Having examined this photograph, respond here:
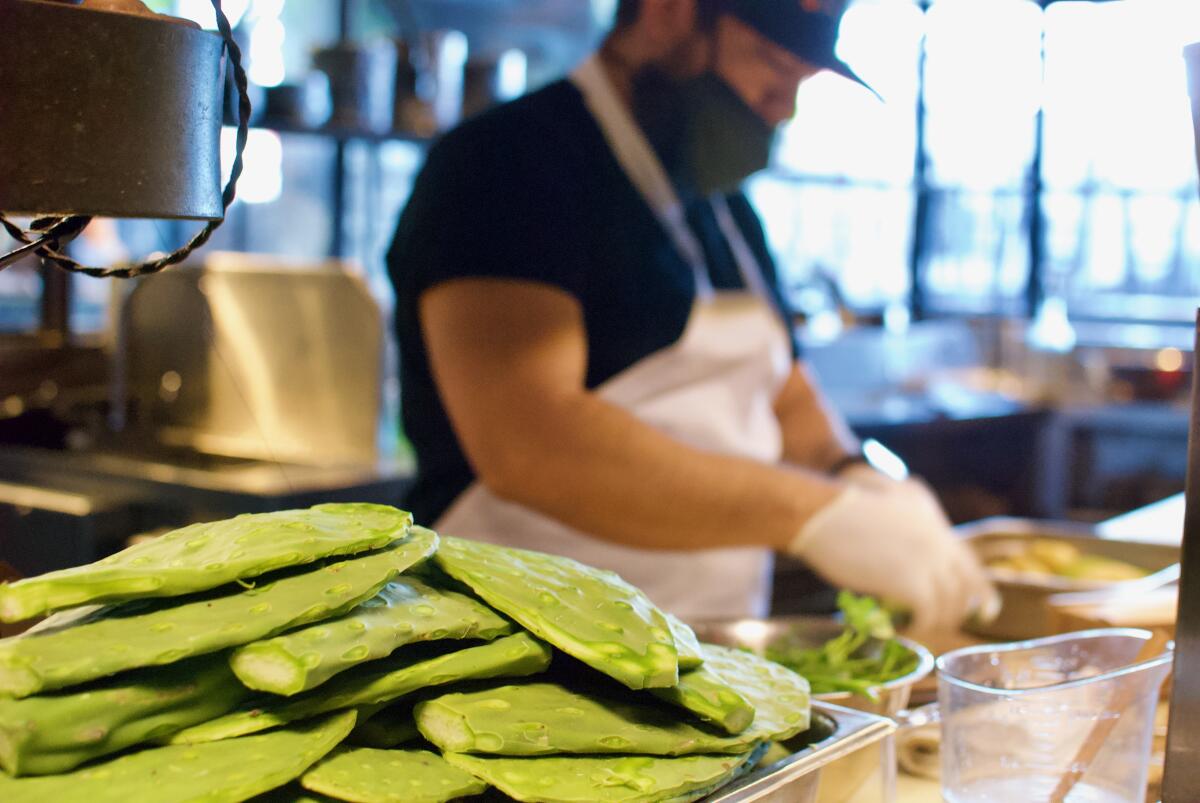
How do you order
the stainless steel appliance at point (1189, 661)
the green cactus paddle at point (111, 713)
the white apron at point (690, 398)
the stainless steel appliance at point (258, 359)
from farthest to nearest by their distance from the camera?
the stainless steel appliance at point (258, 359)
the white apron at point (690, 398)
the stainless steel appliance at point (1189, 661)
the green cactus paddle at point (111, 713)

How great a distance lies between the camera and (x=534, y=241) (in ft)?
6.15

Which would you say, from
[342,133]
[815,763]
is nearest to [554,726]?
[815,763]

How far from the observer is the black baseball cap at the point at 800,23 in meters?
1.87

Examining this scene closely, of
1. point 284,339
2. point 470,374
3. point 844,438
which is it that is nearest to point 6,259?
point 470,374

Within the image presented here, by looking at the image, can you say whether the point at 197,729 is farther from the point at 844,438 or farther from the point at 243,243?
the point at 243,243

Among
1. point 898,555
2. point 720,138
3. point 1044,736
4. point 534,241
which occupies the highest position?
point 720,138

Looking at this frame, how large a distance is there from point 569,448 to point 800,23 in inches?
28.9

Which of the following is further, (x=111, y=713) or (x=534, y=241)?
(x=534, y=241)

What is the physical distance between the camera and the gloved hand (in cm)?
194

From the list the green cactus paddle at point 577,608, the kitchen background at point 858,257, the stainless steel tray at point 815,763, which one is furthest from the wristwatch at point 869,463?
the green cactus paddle at point 577,608

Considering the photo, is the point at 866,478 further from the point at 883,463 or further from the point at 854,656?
the point at 854,656

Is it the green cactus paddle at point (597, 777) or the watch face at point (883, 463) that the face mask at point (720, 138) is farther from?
the green cactus paddle at point (597, 777)

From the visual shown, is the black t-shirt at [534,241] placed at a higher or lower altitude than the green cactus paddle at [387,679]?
higher

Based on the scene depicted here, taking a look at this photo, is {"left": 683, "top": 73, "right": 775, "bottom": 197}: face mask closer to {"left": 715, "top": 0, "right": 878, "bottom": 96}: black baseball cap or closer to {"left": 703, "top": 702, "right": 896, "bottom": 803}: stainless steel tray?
{"left": 715, "top": 0, "right": 878, "bottom": 96}: black baseball cap
